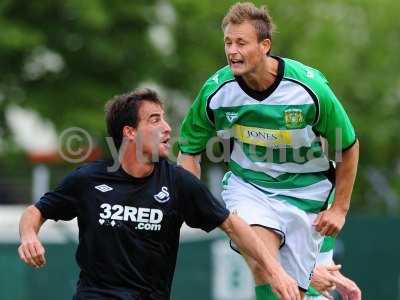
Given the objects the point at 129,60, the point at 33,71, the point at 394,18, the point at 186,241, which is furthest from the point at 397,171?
the point at 186,241

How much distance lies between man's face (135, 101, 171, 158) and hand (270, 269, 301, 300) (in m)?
0.98

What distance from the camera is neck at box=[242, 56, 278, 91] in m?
7.59

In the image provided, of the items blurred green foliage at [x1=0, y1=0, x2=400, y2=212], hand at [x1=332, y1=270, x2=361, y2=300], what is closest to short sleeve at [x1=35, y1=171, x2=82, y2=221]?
hand at [x1=332, y1=270, x2=361, y2=300]

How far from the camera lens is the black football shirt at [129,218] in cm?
707

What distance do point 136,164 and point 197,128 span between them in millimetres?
941

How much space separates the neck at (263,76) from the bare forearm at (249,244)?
3.26ft

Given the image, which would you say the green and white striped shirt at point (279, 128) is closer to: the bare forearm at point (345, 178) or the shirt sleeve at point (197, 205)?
the bare forearm at point (345, 178)

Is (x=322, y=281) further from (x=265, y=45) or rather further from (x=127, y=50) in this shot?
(x=127, y=50)

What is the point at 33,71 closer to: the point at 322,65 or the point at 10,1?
the point at 10,1

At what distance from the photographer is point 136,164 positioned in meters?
7.16

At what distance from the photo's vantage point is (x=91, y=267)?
7133 millimetres

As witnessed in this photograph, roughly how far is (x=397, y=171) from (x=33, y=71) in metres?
7.65

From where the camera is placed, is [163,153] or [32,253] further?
[163,153]

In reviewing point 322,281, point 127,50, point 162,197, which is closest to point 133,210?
point 162,197
